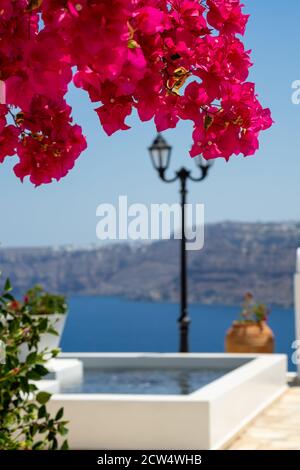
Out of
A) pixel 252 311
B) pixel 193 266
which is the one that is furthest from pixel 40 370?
pixel 193 266

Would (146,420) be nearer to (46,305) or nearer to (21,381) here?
(21,381)

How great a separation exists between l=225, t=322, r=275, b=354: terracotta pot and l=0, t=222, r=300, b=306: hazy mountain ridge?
42.9 m

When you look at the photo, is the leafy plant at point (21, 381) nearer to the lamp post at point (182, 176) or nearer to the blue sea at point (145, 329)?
the lamp post at point (182, 176)

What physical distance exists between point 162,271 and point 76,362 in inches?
2624

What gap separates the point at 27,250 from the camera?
63.8 metres

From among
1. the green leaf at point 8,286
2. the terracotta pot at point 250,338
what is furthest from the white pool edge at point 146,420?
the terracotta pot at point 250,338

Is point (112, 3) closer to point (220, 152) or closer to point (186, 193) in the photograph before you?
point (220, 152)

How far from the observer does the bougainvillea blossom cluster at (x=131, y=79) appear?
4.46 ft

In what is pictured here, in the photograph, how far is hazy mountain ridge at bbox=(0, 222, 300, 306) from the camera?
6009 cm

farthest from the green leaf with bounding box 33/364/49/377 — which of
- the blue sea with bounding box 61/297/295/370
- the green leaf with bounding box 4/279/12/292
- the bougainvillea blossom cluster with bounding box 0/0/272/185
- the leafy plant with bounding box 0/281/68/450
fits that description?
the blue sea with bounding box 61/297/295/370

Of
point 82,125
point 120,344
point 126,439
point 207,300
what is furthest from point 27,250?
point 82,125

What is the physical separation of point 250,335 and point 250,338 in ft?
0.13

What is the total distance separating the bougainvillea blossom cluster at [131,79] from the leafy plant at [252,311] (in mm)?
10049

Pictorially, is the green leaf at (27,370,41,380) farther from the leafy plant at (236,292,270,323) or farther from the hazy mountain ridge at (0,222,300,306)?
the hazy mountain ridge at (0,222,300,306)
